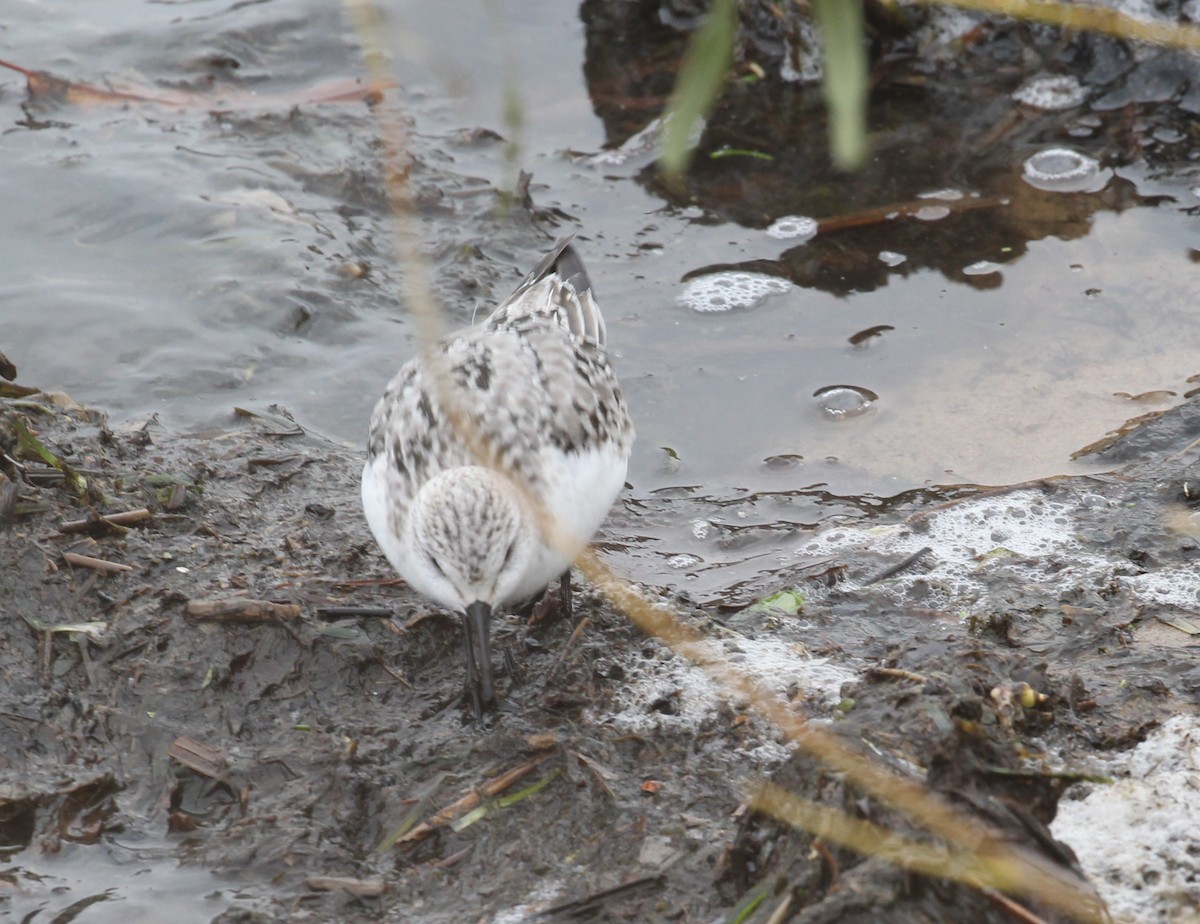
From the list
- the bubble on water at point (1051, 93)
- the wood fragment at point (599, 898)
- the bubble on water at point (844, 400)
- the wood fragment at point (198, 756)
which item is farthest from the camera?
the bubble on water at point (1051, 93)

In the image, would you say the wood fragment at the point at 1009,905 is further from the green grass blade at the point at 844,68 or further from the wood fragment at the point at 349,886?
the green grass blade at the point at 844,68

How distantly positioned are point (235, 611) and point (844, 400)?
3.10 meters

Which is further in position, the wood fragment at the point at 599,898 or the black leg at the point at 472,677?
the black leg at the point at 472,677

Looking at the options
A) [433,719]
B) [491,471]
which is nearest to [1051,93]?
[491,471]

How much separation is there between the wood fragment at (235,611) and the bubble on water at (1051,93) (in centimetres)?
574

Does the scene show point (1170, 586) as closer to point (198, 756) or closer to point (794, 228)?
point (794, 228)

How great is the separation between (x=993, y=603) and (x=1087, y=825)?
53.9 inches

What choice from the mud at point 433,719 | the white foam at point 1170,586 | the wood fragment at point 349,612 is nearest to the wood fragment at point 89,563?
the mud at point 433,719

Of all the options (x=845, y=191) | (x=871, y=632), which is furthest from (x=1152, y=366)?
(x=871, y=632)

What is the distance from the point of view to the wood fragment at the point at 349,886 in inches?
133

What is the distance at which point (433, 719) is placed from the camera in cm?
408

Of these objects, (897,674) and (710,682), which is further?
(710,682)

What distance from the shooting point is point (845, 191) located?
7.33m

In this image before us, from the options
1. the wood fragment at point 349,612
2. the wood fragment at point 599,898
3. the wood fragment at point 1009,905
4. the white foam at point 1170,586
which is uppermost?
the wood fragment at point 1009,905
